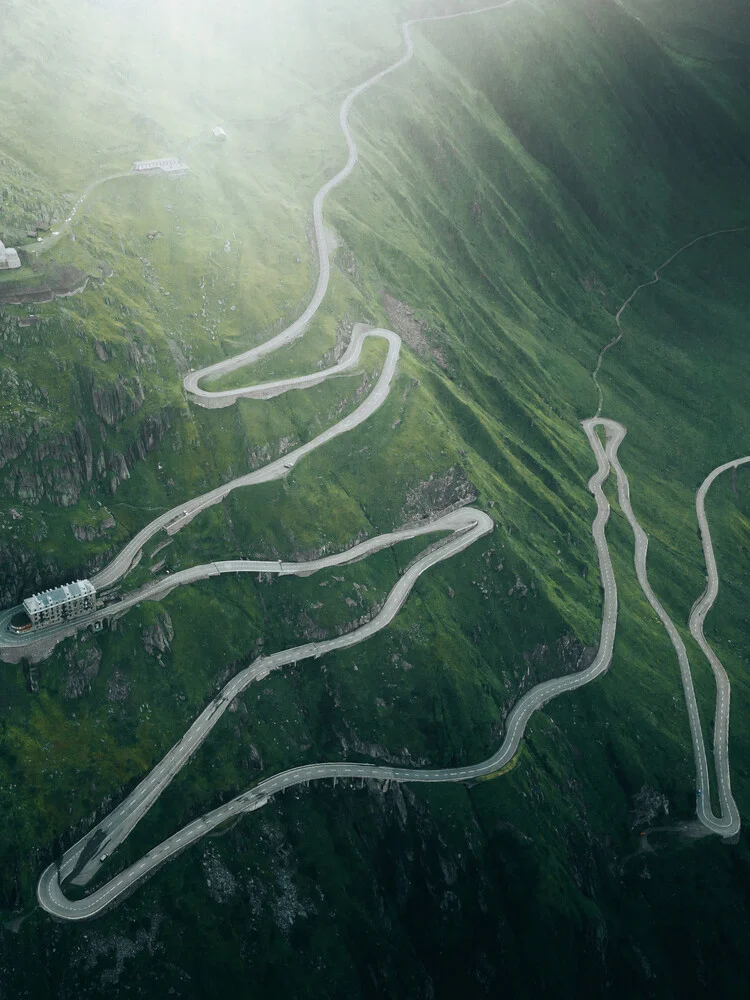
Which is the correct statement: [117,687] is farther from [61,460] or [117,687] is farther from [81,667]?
[61,460]

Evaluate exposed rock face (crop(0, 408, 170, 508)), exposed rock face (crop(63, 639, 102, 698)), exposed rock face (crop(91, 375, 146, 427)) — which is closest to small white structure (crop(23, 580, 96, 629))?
exposed rock face (crop(63, 639, 102, 698))

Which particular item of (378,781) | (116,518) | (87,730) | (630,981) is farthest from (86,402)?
(630,981)

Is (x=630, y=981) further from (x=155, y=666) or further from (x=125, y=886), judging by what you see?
(x=155, y=666)

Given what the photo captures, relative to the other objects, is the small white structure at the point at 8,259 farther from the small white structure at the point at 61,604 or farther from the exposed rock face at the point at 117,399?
the small white structure at the point at 61,604

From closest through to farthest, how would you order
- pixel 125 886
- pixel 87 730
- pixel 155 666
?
pixel 125 886, pixel 87 730, pixel 155 666

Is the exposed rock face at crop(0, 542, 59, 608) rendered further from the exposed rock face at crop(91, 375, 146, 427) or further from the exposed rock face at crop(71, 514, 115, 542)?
the exposed rock face at crop(91, 375, 146, 427)

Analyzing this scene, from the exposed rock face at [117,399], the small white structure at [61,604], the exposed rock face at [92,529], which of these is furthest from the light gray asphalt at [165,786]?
the exposed rock face at [117,399]

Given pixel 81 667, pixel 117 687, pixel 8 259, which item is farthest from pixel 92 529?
pixel 8 259

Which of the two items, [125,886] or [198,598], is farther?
[198,598]
